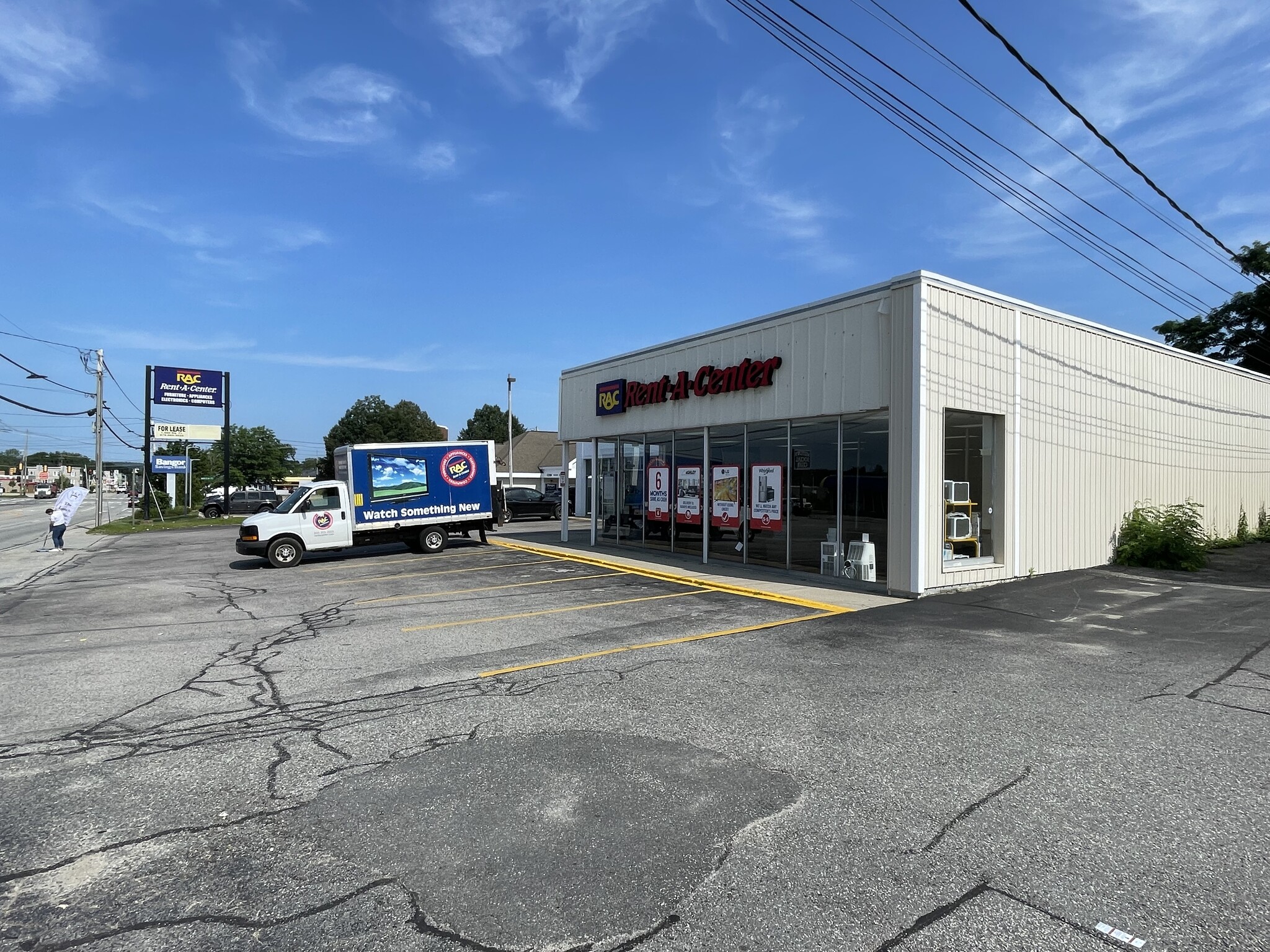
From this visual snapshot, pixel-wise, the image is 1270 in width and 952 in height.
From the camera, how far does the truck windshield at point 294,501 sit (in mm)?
17953

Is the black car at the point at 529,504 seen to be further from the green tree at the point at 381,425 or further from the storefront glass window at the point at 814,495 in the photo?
the green tree at the point at 381,425

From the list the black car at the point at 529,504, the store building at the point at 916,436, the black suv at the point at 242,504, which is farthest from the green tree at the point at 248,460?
the store building at the point at 916,436

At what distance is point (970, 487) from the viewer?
13422mm

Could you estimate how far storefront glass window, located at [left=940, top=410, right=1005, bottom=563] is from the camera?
1262 centimetres

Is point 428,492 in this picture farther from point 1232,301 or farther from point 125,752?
point 1232,301

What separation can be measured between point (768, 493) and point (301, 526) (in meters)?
11.2

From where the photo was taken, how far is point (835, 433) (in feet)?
44.3

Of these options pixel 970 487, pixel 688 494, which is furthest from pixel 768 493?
pixel 970 487

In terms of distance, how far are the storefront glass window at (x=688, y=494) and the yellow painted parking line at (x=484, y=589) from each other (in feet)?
9.96

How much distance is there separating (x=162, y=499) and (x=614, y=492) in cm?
5766

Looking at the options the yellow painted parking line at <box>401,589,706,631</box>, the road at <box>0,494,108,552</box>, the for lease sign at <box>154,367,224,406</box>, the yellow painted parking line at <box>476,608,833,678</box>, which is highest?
the for lease sign at <box>154,367,224,406</box>

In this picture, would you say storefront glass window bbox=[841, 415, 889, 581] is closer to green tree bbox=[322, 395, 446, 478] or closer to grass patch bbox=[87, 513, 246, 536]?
grass patch bbox=[87, 513, 246, 536]

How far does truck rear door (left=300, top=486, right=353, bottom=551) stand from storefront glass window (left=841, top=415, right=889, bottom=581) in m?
12.2

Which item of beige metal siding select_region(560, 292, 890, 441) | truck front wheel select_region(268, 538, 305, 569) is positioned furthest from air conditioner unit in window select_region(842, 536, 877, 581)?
truck front wheel select_region(268, 538, 305, 569)
